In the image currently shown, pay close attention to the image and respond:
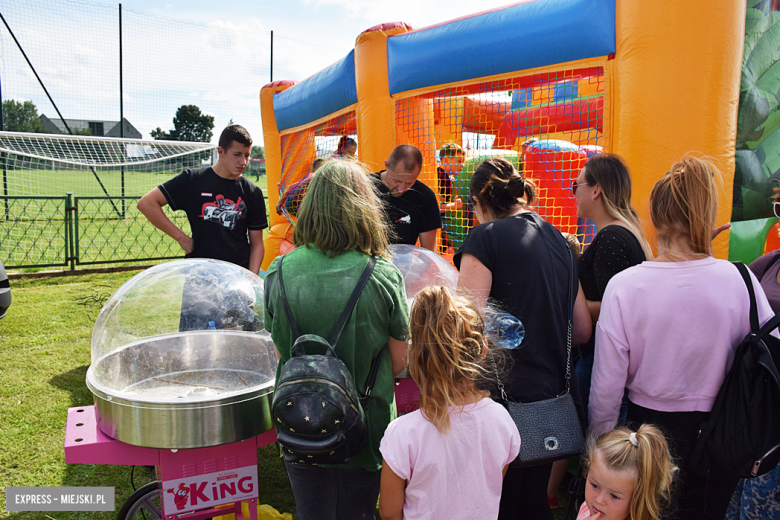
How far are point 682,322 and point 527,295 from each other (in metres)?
0.47

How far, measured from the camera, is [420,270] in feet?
7.40

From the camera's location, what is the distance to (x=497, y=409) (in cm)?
140

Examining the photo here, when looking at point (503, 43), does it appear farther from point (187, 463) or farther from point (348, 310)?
point (187, 463)

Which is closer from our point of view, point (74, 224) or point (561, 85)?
point (561, 85)

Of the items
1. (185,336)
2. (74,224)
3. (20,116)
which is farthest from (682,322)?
(20,116)

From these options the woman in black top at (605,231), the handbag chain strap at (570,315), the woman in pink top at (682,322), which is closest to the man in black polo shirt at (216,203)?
the woman in black top at (605,231)

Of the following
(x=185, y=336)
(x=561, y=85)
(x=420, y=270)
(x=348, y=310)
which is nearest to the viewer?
(x=348, y=310)

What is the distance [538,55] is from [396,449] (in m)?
2.69

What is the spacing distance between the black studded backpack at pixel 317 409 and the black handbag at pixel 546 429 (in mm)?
528

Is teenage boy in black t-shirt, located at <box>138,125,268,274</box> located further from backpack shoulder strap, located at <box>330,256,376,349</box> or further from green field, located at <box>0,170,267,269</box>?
green field, located at <box>0,170,267,269</box>

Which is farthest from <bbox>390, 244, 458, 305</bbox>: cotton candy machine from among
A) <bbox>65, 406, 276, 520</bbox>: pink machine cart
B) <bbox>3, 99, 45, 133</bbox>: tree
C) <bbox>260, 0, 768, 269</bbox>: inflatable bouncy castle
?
<bbox>3, 99, 45, 133</bbox>: tree

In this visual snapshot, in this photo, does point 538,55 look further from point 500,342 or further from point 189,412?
point 189,412

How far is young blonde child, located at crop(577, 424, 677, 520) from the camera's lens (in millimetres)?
1442

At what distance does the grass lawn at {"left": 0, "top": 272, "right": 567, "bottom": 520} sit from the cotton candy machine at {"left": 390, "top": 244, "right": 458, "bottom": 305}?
52.8 inches
